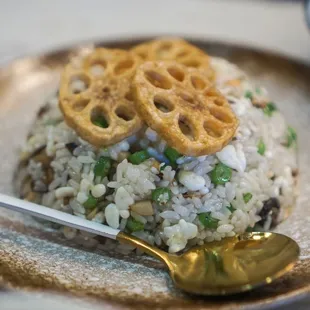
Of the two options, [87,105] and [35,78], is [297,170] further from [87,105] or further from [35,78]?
[35,78]

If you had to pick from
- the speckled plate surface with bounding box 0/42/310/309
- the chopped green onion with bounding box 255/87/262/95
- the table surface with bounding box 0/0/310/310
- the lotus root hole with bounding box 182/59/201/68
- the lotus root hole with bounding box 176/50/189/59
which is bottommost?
the speckled plate surface with bounding box 0/42/310/309

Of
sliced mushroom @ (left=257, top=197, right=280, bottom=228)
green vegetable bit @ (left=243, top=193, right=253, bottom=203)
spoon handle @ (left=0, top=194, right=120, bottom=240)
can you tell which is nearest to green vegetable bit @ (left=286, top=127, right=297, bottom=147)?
sliced mushroom @ (left=257, top=197, right=280, bottom=228)

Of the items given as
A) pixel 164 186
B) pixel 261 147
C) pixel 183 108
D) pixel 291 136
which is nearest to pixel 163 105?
pixel 183 108

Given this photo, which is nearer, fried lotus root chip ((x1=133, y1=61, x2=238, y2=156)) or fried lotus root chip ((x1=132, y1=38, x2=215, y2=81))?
fried lotus root chip ((x1=133, y1=61, x2=238, y2=156))

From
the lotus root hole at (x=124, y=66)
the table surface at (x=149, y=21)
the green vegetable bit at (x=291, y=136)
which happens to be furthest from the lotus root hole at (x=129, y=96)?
the table surface at (x=149, y=21)

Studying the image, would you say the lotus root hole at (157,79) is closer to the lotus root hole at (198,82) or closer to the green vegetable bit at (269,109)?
the lotus root hole at (198,82)

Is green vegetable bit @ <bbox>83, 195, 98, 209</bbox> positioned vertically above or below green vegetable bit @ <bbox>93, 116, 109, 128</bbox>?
below

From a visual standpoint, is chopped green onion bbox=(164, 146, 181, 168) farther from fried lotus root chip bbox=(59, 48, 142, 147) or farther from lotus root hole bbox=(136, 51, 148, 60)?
lotus root hole bbox=(136, 51, 148, 60)

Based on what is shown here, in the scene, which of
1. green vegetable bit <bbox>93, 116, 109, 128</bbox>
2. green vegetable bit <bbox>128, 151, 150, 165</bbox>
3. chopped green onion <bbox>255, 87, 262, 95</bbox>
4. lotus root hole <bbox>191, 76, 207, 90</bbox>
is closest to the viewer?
green vegetable bit <bbox>128, 151, 150, 165</bbox>
